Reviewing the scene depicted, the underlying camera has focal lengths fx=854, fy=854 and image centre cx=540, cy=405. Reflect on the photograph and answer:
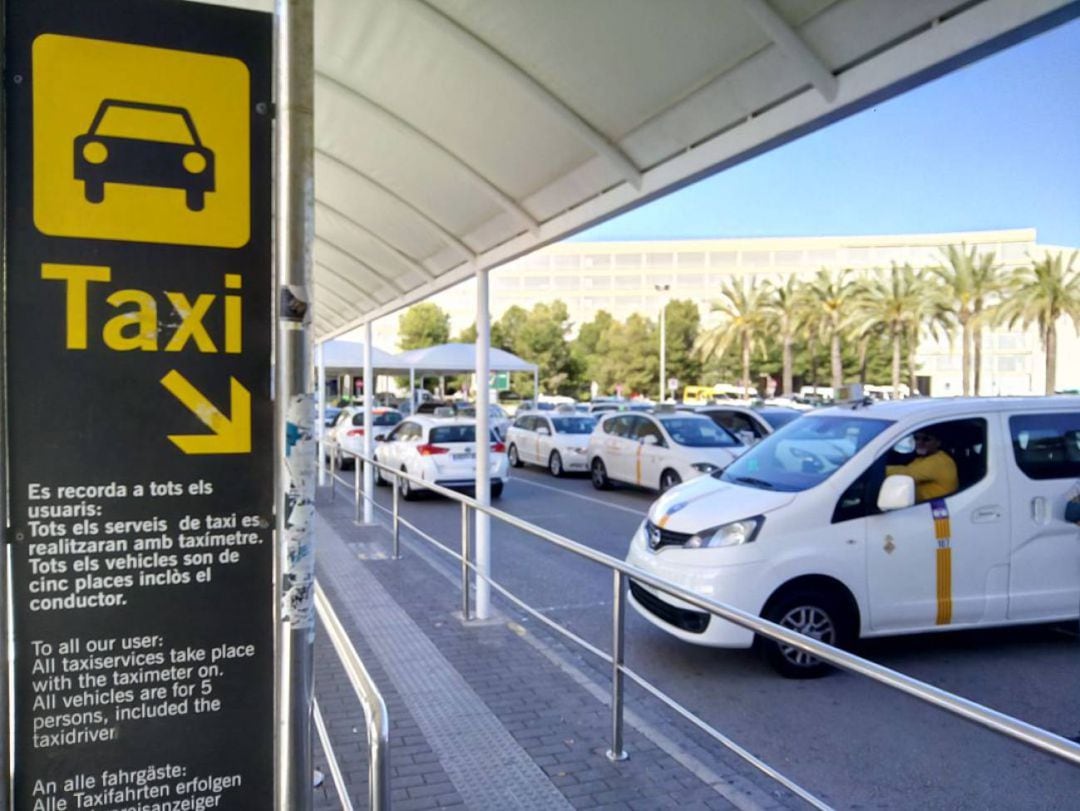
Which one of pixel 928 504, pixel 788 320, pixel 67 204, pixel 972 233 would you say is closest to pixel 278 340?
pixel 67 204

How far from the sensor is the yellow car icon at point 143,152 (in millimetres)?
2021

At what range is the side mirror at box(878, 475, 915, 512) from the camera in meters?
5.67

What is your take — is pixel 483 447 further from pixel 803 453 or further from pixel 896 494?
pixel 896 494

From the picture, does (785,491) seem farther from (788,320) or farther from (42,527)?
(788,320)

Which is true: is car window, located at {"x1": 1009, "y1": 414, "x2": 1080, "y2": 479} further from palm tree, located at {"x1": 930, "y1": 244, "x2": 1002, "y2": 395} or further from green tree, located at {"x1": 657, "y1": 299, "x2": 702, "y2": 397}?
green tree, located at {"x1": 657, "y1": 299, "x2": 702, "y2": 397}

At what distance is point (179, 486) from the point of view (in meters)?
2.08

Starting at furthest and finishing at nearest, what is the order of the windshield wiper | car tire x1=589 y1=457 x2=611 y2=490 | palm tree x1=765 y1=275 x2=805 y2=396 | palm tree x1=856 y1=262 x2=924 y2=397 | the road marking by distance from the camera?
palm tree x1=765 y1=275 x2=805 y2=396 < palm tree x1=856 y1=262 x2=924 y2=397 < car tire x1=589 y1=457 x2=611 y2=490 < the road marking < the windshield wiper

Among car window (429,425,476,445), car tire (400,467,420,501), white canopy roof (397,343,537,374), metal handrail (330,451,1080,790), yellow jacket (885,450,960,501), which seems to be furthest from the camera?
white canopy roof (397,343,537,374)

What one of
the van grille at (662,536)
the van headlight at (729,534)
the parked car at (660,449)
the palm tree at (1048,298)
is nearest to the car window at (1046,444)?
the van headlight at (729,534)

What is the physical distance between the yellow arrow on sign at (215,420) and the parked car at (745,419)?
15.0 m

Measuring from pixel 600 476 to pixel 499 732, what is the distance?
13190 millimetres

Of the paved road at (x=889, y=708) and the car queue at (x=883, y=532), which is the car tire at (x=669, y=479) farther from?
the car queue at (x=883, y=532)

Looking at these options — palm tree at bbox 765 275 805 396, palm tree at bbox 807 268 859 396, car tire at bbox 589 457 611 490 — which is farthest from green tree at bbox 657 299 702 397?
car tire at bbox 589 457 611 490

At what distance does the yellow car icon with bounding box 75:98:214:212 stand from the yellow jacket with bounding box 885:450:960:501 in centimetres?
521
